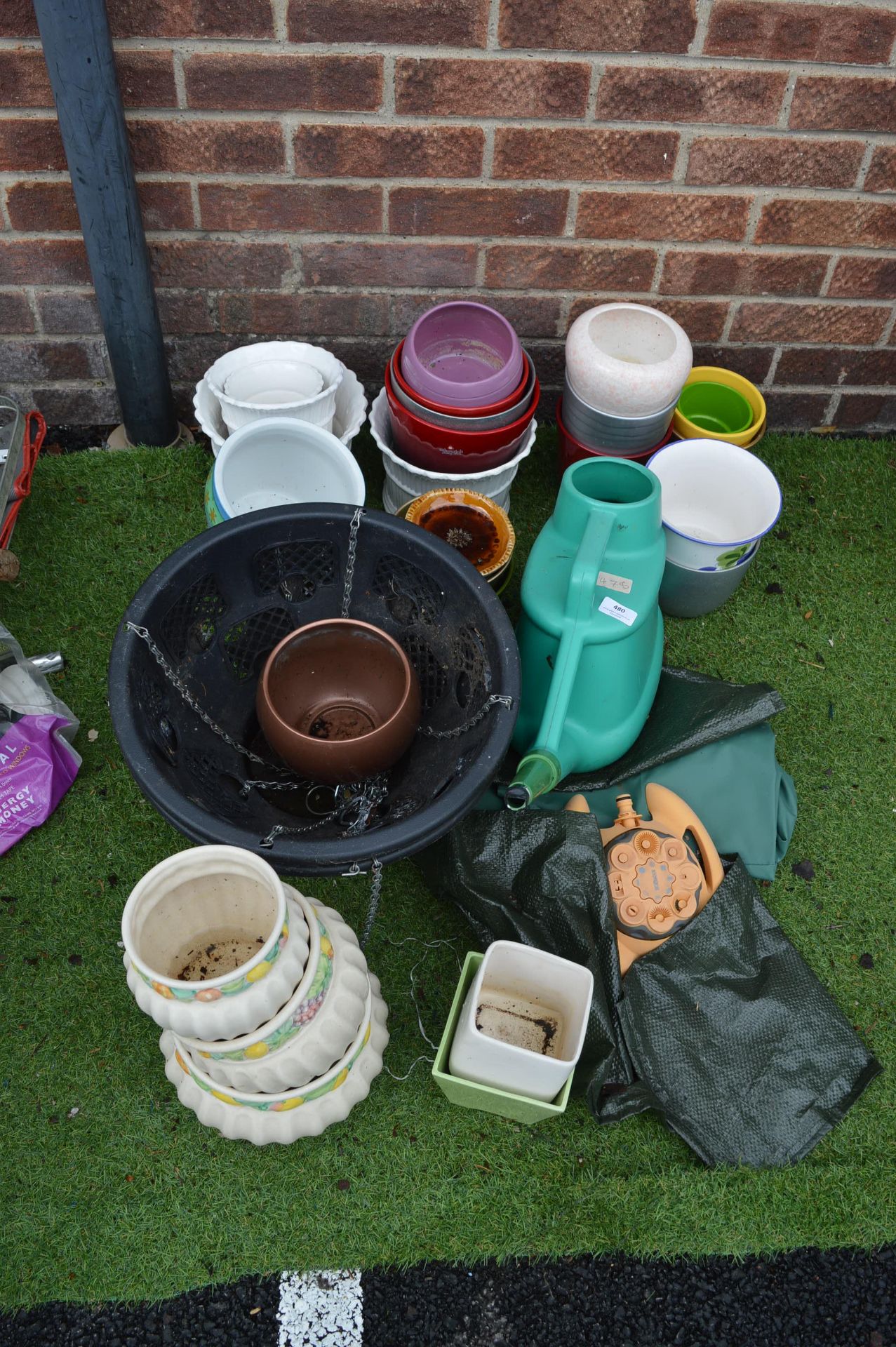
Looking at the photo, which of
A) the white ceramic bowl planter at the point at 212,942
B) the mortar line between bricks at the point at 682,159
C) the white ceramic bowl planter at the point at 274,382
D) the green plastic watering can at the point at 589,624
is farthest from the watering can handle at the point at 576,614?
the mortar line between bricks at the point at 682,159

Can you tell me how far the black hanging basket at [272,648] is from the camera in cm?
155

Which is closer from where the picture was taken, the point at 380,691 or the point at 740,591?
the point at 380,691

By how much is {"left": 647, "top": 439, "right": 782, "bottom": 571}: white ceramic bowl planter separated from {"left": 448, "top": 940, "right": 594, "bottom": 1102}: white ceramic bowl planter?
1.08 metres

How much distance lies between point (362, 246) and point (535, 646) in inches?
41.6

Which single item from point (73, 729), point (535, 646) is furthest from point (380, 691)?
point (73, 729)

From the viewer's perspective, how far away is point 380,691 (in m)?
1.87

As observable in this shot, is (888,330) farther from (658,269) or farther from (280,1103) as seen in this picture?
(280,1103)

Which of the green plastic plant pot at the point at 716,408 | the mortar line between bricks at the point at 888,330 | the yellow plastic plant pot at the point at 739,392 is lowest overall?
the green plastic plant pot at the point at 716,408

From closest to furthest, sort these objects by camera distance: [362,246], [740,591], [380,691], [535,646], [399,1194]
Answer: [399,1194], [380,691], [535,646], [362,246], [740,591]

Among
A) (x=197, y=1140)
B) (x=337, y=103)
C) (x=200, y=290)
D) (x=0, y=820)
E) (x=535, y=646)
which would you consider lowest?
(x=197, y=1140)

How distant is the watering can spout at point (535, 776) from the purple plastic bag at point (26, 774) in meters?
0.92

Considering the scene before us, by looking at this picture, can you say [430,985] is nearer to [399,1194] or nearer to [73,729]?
[399,1194]

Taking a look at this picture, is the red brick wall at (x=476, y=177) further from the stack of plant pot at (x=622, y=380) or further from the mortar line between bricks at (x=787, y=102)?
the stack of plant pot at (x=622, y=380)

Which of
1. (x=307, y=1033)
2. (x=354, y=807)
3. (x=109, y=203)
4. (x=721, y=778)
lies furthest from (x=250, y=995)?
(x=109, y=203)
